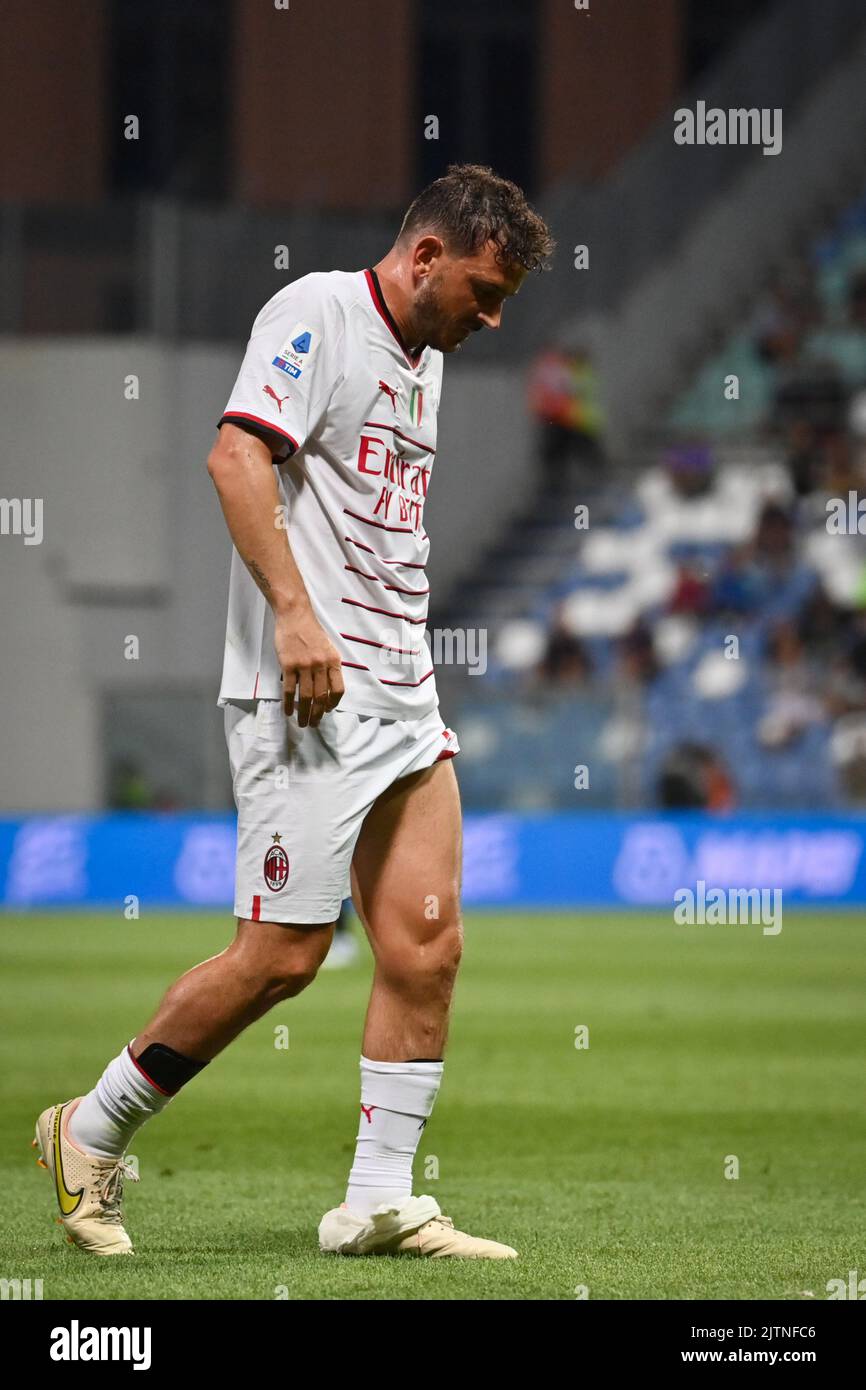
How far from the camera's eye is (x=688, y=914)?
17750 mm

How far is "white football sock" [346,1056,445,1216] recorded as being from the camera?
5.11 meters

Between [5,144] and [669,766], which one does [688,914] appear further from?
[5,144]

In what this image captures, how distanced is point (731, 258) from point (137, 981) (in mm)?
16058

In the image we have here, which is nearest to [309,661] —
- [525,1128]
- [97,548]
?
[525,1128]

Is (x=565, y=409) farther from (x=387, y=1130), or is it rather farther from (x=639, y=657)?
(x=387, y=1130)

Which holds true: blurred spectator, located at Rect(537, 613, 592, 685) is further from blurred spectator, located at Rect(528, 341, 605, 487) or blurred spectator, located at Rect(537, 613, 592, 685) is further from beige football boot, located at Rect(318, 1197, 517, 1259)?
beige football boot, located at Rect(318, 1197, 517, 1259)

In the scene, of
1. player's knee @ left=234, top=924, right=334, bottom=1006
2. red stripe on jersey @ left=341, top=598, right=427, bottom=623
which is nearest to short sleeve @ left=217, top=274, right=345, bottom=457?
red stripe on jersey @ left=341, top=598, right=427, bottom=623

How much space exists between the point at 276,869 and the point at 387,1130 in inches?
28.1

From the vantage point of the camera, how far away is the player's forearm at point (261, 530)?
15.5 ft

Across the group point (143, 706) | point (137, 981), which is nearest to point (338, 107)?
point (143, 706)
